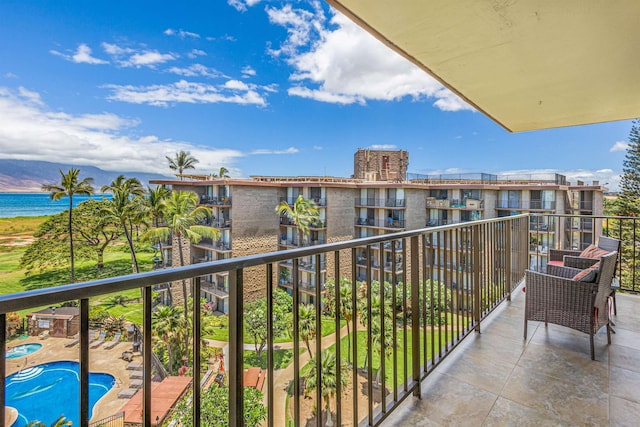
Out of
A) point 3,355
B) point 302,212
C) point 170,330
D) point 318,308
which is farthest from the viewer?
point 302,212

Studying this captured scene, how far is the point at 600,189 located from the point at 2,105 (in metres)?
52.1

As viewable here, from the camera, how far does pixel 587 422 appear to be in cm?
162

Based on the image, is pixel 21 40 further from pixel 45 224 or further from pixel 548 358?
pixel 548 358

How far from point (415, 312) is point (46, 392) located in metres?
1.65

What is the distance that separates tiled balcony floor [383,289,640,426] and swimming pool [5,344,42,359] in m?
1.54

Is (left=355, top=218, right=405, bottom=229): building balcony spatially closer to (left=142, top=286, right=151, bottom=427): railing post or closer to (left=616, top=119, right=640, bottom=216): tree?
(left=616, top=119, right=640, bottom=216): tree

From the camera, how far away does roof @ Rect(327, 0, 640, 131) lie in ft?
5.64

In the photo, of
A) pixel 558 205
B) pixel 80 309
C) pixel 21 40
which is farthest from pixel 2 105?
pixel 558 205

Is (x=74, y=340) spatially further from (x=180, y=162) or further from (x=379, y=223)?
(x=180, y=162)

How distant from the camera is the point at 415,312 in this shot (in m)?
1.82

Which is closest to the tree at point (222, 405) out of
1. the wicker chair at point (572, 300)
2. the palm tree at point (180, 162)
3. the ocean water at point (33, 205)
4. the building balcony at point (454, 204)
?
the wicker chair at point (572, 300)

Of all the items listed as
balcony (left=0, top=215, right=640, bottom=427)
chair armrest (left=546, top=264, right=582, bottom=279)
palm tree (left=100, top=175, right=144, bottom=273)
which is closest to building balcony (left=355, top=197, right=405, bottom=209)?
palm tree (left=100, top=175, right=144, bottom=273)

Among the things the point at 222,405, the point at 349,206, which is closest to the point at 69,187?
the point at 349,206

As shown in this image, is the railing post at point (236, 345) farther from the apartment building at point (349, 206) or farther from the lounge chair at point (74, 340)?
the apartment building at point (349, 206)
